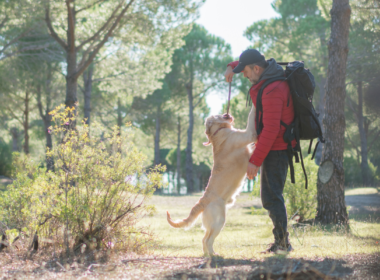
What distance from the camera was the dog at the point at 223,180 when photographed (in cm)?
337

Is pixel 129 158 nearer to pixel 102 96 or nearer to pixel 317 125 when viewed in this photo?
pixel 317 125

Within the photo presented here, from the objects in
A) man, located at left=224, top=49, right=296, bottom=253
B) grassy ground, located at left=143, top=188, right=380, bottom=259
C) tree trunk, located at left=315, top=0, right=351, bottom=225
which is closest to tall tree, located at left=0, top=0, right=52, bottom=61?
grassy ground, located at left=143, top=188, right=380, bottom=259

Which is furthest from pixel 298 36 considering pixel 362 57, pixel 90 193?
pixel 90 193

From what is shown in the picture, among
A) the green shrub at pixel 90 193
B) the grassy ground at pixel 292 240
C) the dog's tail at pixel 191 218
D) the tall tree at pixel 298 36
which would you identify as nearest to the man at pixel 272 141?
the grassy ground at pixel 292 240

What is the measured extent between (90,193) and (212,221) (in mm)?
1348

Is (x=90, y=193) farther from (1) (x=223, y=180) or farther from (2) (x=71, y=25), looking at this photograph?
(2) (x=71, y=25)

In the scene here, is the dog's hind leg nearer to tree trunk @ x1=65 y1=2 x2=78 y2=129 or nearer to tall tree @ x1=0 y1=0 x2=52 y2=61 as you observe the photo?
tree trunk @ x1=65 y1=2 x2=78 y2=129

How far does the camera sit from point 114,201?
11.8ft

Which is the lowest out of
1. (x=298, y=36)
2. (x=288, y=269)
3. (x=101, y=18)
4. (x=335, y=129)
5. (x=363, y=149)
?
(x=288, y=269)

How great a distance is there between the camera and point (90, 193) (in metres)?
3.56

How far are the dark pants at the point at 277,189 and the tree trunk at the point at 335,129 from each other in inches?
137

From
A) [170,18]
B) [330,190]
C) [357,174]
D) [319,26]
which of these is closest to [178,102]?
[319,26]

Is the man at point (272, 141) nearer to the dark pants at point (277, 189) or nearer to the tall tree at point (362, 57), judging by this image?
the dark pants at point (277, 189)

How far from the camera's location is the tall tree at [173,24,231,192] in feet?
79.8
